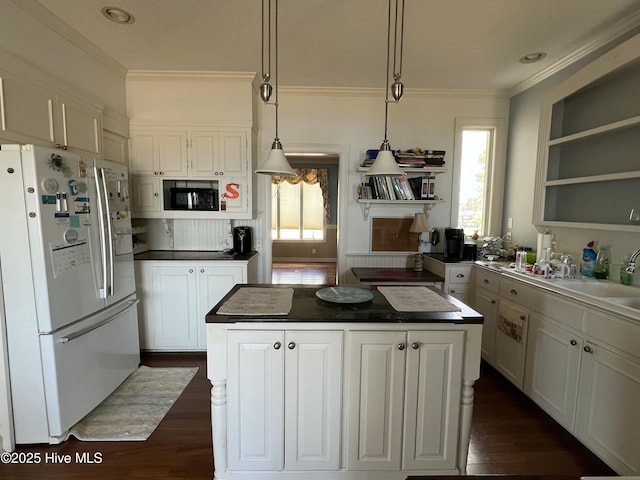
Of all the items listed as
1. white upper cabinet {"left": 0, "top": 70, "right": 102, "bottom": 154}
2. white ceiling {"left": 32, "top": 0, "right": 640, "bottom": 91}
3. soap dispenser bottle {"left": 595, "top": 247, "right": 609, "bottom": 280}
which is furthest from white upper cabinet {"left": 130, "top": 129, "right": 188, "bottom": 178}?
soap dispenser bottle {"left": 595, "top": 247, "right": 609, "bottom": 280}

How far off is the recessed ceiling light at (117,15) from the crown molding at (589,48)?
3479 millimetres

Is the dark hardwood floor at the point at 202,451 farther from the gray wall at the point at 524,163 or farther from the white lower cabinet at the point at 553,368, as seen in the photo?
the gray wall at the point at 524,163

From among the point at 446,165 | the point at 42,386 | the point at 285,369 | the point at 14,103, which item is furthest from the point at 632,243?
→ the point at 14,103

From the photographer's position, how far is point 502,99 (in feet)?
11.5

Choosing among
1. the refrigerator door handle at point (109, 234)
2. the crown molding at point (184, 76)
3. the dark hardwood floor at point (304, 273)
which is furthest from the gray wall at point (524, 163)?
the refrigerator door handle at point (109, 234)

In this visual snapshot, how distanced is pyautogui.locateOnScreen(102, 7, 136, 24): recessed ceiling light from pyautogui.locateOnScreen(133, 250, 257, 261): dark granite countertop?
6.33 ft

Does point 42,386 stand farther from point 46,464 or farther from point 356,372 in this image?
point 356,372

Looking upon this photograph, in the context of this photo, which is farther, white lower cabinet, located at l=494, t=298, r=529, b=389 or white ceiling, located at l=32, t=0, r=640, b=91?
white lower cabinet, located at l=494, t=298, r=529, b=389

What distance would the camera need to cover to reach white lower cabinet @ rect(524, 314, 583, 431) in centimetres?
190

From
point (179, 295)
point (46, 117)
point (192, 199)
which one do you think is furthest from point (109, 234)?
point (192, 199)

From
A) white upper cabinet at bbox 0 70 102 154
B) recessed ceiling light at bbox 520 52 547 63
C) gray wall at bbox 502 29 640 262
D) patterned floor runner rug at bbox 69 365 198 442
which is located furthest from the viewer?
gray wall at bbox 502 29 640 262

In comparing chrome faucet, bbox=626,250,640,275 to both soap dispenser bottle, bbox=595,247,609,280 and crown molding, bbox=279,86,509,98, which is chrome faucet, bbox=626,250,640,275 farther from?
crown molding, bbox=279,86,509,98

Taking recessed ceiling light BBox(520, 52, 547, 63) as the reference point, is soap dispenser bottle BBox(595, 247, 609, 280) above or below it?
below

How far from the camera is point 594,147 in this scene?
2.40m
